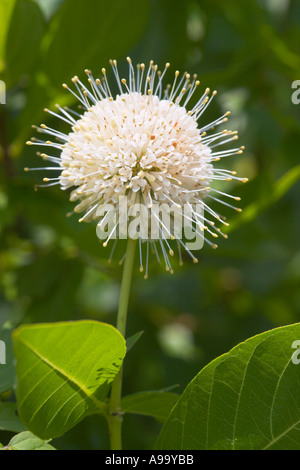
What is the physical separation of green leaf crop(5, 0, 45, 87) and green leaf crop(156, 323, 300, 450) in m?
1.26

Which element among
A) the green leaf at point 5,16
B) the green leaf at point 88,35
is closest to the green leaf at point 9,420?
the green leaf at point 88,35

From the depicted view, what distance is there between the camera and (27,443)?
1198mm

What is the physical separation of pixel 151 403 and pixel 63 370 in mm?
279

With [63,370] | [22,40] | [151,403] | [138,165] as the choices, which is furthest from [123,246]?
[22,40]

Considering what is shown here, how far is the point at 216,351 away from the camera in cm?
256

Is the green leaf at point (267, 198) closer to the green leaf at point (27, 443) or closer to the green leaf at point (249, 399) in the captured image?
the green leaf at point (249, 399)

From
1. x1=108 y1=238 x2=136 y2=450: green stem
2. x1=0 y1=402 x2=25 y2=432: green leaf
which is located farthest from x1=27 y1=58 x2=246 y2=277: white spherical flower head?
x1=0 y1=402 x2=25 y2=432: green leaf

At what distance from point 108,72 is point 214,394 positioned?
53.3 inches

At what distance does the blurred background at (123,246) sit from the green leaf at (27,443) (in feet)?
1.14

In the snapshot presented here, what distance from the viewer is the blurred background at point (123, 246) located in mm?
1935

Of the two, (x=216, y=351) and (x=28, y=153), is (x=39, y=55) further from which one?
(x=216, y=351)

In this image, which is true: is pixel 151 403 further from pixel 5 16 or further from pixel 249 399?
pixel 5 16

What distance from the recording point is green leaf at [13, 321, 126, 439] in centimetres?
103

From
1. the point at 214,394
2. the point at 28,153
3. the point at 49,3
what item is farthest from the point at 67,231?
the point at 49,3
